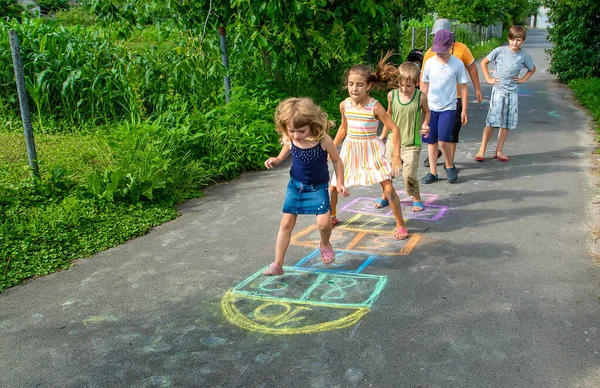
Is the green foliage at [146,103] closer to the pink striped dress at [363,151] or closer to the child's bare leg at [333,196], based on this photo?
the child's bare leg at [333,196]

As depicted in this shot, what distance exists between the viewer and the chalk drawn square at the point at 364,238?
459 cm

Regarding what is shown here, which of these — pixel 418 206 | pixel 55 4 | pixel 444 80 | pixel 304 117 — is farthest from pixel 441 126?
pixel 55 4

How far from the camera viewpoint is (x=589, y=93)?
40.4ft

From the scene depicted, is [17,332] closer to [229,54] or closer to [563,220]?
[563,220]

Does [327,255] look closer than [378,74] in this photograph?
Yes

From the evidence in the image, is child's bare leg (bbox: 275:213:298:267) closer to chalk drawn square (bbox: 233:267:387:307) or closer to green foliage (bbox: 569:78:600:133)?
chalk drawn square (bbox: 233:267:387:307)

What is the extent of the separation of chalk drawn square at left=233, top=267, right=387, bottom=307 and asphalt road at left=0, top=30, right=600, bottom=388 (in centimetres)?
2

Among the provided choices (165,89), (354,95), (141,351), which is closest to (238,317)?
(141,351)

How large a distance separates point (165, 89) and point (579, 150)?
625 centimetres

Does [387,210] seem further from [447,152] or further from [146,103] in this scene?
[146,103]

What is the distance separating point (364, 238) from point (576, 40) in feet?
46.0

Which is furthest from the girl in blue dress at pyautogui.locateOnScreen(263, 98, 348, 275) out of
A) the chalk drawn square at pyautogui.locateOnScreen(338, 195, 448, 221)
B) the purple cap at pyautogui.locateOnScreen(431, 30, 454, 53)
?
the purple cap at pyautogui.locateOnScreen(431, 30, 454, 53)

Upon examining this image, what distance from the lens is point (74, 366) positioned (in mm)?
3039

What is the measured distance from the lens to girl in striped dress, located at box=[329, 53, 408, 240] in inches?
186
